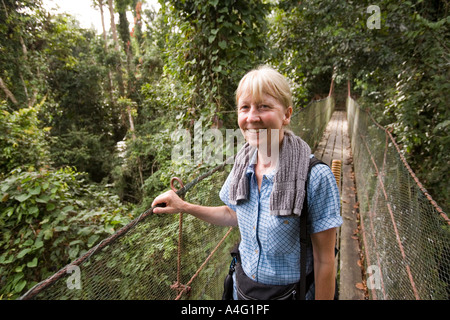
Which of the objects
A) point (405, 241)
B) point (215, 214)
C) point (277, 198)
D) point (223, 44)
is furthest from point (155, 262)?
point (223, 44)

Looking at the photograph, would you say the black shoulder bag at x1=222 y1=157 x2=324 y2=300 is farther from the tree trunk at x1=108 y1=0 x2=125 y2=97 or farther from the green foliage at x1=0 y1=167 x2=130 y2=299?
the tree trunk at x1=108 y1=0 x2=125 y2=97

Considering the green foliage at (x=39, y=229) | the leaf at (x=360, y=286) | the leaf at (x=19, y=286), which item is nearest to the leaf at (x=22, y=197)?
the green foliage at (x=39, y=229)

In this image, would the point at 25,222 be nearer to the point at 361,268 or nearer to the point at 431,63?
the point at 361,268

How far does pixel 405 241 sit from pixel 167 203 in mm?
1649

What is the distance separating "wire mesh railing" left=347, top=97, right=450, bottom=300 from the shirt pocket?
2.33 feet

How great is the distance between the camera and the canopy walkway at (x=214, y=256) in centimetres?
114

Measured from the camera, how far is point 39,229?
106 inches

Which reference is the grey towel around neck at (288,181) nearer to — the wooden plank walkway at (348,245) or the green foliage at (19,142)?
the wooden plank walkway at (348,245)

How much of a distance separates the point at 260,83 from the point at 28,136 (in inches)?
250

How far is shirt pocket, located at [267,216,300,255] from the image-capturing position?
3.25 feet

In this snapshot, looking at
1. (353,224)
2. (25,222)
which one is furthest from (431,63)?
(25,222)

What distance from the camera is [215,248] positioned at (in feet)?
6.81

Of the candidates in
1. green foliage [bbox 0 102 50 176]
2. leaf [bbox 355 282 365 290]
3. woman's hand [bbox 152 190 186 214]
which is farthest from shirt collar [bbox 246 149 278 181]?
green foliage [bbox 0 102 50 176]

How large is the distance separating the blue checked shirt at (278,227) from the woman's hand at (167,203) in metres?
0.30
